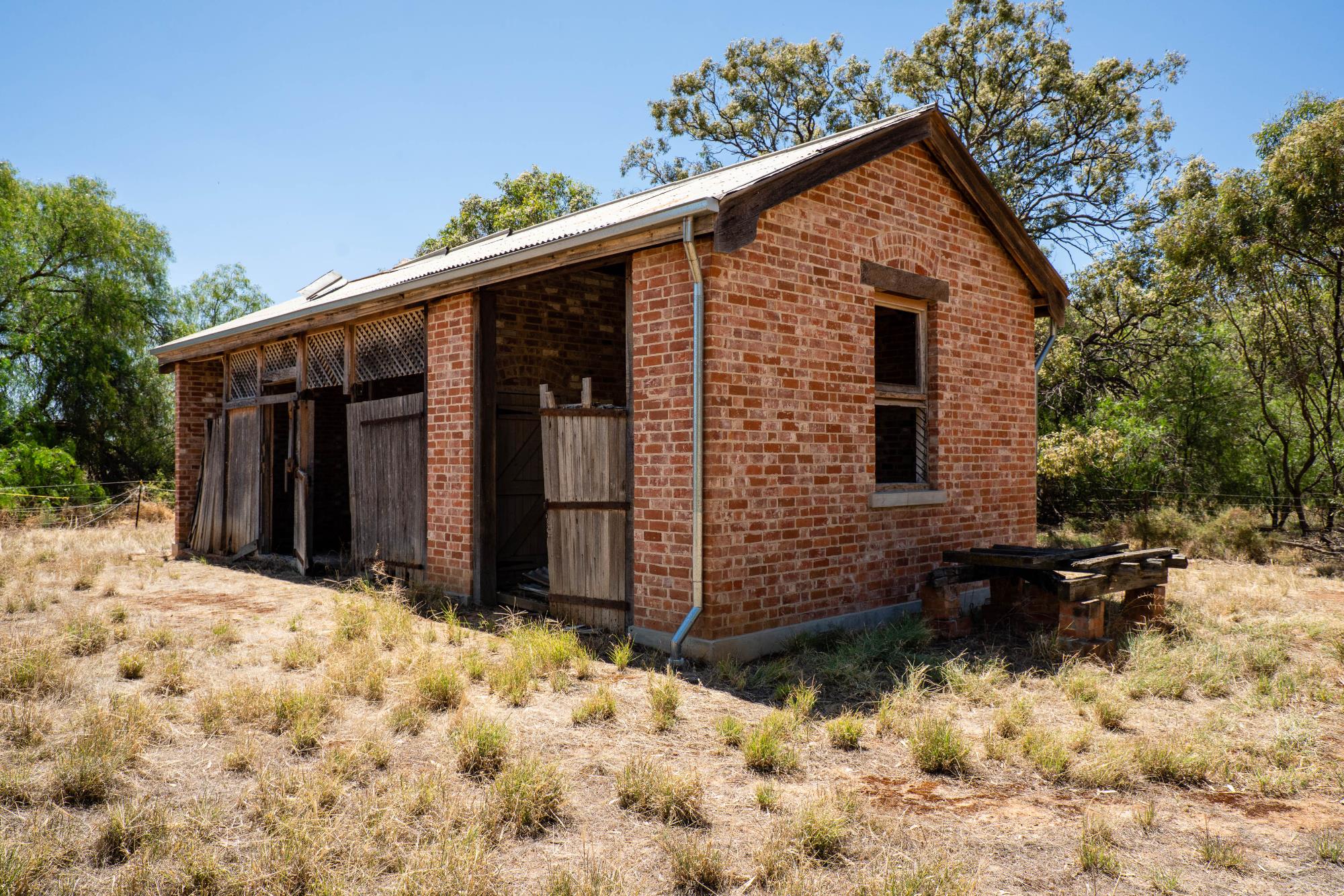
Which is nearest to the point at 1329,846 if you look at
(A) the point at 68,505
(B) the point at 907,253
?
(B) the point at 907,253

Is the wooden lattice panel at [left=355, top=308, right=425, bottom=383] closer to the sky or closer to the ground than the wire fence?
closer to the sky

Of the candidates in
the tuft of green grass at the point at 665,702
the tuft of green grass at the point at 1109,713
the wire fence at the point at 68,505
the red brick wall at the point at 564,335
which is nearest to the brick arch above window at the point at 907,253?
the red brick wall at the point at 564,335

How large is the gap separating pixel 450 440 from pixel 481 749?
4.96 m

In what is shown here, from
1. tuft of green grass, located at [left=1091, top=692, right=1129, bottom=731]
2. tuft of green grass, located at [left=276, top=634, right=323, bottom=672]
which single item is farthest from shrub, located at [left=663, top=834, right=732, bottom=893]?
tuft of green grass, located at [left=276, top=634, right=323, bottom=672]

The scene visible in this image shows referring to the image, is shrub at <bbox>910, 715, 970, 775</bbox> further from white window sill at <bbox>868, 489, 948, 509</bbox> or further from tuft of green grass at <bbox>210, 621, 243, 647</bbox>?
tuft of green grass at <bbox>210, 621, 243, 647</bbox>

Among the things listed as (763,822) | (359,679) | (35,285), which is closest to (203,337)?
(359,679)

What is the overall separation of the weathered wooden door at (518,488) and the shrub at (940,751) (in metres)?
5.44

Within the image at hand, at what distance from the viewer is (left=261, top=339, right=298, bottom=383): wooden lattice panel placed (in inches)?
464

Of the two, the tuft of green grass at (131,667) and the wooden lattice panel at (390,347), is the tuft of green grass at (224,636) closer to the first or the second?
the tuft of green grass at (131,667)

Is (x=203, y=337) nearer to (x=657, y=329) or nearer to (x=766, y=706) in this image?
(x=657, y=329)

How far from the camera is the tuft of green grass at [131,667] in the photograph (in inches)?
243

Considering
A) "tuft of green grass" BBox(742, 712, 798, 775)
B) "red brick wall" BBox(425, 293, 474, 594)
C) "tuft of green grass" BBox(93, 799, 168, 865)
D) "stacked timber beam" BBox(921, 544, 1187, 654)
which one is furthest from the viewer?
"red brick wall" BBox(425, 293, 474, 594)

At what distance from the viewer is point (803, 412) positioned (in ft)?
23.9

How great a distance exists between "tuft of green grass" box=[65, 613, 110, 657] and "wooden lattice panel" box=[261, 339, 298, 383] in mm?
4877
